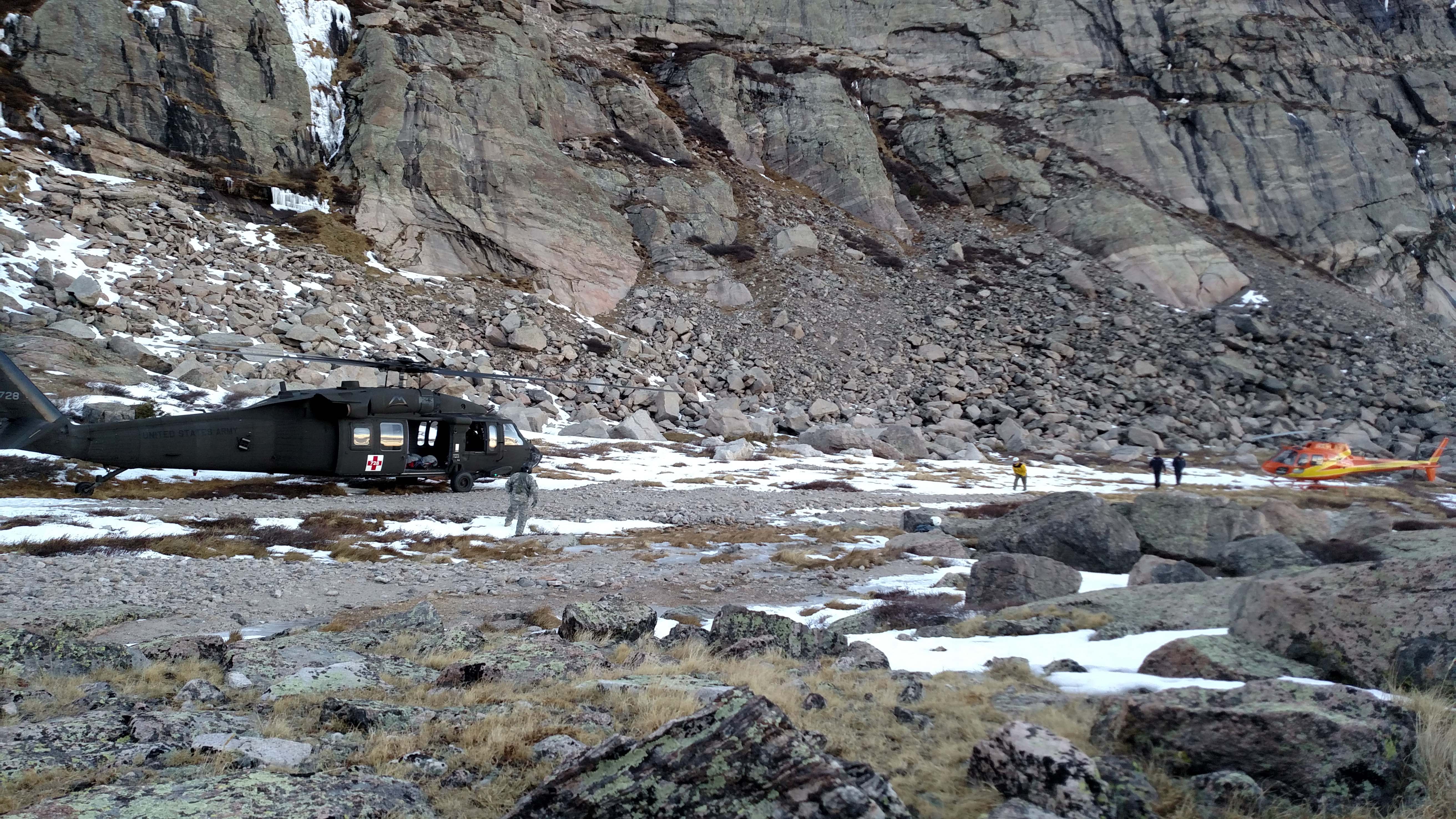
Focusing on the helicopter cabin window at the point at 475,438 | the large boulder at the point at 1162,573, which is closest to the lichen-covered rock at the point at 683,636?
the large boulder at the point at 1162,573

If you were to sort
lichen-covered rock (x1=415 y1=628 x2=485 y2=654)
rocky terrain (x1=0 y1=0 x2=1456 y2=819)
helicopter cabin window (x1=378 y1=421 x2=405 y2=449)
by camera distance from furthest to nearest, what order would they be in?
helicopter cabin window (x1=378 y1=421 x2=405 y2=449) → lichen-covered rock (x1=415 y1=628 x2=485 y2=654) → rocky terrain (x1=0 y1=0 x2=1456 y2=819)

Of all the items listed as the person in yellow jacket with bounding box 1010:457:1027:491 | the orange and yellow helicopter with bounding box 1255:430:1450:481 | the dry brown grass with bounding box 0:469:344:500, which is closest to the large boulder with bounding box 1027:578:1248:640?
the dry brown grass with bounding box 0:469:344:500

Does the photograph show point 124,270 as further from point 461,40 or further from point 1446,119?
point 1446,119

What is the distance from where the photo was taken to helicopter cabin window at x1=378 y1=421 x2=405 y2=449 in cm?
1648

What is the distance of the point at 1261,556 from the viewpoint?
11055 millimetres

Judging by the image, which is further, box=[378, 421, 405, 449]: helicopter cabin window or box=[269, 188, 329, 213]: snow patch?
box=[269, 188, 329, 213]: snow patch

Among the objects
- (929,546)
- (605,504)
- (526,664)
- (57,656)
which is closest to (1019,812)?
(526,664)

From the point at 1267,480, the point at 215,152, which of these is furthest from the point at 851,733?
the point at 215,152

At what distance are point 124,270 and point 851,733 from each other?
114ft

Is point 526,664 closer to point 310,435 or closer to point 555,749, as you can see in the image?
point 555,749

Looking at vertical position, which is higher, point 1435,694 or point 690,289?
point 690,289

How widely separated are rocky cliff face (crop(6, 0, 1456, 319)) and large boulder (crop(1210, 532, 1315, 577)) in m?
34.8

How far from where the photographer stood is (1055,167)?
187ft

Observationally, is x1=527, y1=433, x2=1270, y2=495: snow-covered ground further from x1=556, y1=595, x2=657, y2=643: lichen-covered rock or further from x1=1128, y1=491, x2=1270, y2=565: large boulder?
x1=556, y1=595, x2=657, y2=643: lichen-covered rock
